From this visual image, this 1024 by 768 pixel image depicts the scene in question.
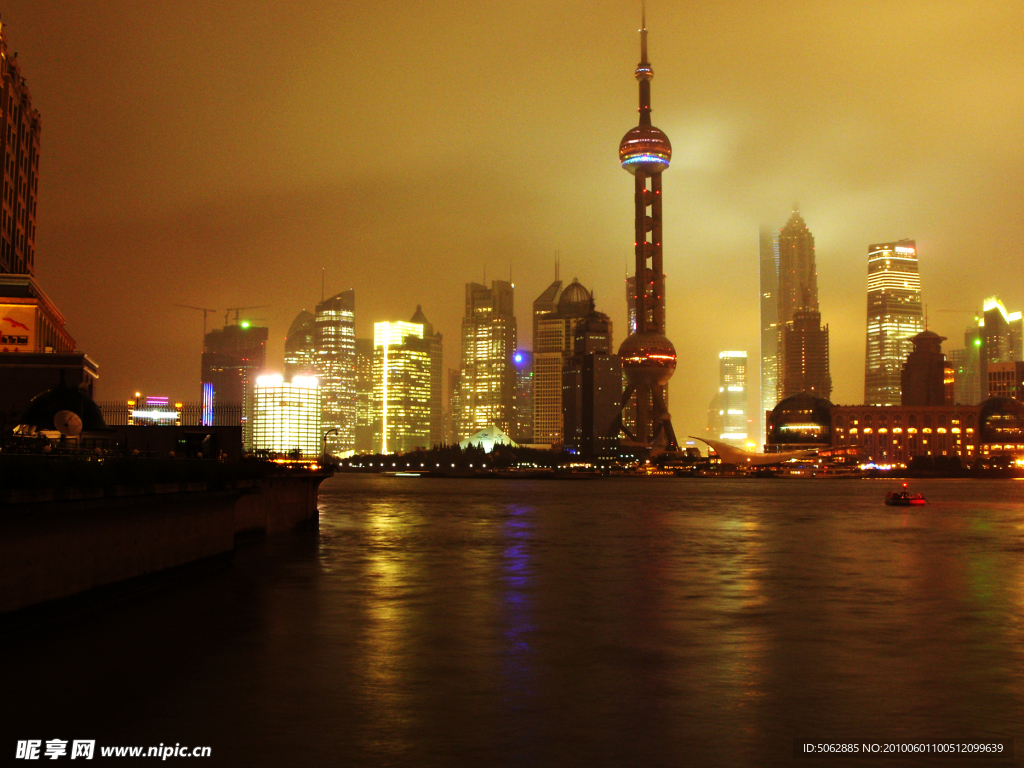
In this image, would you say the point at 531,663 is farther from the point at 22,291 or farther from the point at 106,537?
the point at 22,291

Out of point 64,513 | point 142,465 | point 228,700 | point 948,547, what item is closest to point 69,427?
point 142,465

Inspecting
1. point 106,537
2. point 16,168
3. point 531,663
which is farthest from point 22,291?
point 531,663

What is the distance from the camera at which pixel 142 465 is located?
33.0 metres

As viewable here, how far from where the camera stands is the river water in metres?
18.1

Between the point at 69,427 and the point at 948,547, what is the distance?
52055 millimetres

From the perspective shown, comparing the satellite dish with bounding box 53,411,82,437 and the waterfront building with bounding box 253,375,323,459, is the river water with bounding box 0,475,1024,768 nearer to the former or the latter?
the satellite dish with bounding box 53,411,82,437

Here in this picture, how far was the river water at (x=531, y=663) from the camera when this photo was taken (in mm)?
18141

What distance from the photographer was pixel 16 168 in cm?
9706

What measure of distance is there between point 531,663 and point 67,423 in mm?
35025

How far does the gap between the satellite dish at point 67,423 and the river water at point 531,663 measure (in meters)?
11.5

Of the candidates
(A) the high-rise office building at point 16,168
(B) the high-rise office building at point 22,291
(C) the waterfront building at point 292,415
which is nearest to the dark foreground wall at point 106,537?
(B) the high-rise office building at point 22,291

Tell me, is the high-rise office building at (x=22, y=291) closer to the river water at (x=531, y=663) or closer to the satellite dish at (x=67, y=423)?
the satellite dish at (x=67, y=423)

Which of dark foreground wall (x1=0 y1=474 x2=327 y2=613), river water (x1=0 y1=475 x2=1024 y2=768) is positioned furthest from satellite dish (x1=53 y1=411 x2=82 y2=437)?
river water (x1=0 y1=475 x2=1024 y2=768)

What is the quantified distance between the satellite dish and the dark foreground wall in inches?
410
